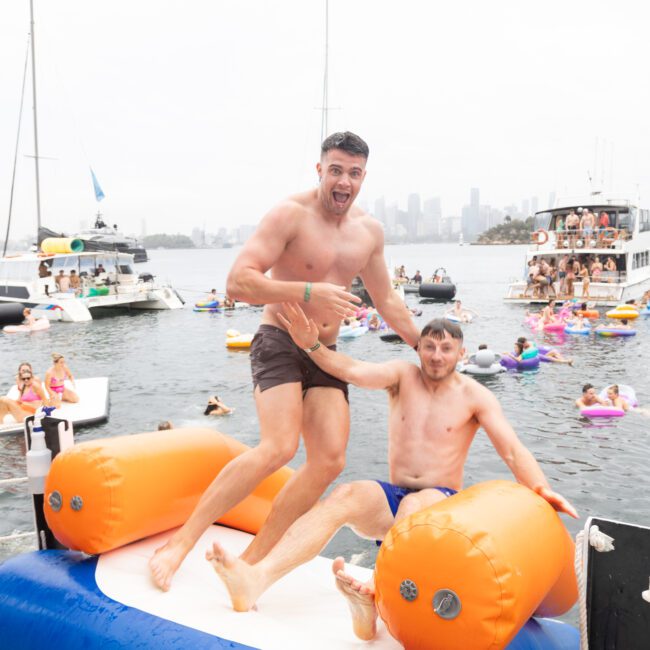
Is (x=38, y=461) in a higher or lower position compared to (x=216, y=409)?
higher

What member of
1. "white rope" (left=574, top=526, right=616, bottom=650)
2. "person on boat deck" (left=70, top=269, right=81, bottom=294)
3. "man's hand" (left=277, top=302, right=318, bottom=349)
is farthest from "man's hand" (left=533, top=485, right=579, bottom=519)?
"person on boat deck" (left=70, top=269, right=81, bottom=294)

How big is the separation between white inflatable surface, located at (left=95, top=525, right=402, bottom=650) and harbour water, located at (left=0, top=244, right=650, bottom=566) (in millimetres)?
4053

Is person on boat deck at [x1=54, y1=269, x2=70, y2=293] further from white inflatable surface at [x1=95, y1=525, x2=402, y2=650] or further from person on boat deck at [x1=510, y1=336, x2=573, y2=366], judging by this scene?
white inflatable surface at [x1=95, y1=525, x2=402, y2=650]

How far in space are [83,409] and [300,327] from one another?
10.4m

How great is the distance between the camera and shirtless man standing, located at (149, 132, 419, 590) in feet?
11.0

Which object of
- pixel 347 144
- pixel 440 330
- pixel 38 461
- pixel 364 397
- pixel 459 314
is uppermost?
pixel 347 144

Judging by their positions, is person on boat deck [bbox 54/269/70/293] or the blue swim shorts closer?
the blue swim shorts

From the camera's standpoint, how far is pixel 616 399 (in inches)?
534

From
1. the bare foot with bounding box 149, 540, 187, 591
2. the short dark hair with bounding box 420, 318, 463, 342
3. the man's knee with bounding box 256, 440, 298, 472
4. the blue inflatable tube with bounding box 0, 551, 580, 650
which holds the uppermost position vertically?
Answer: the short dark hair with bounding box 420, 318, 463, 342

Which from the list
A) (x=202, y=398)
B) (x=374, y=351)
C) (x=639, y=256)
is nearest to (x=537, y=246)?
(x=639, y=256)

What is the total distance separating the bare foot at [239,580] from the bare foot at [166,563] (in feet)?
1.33

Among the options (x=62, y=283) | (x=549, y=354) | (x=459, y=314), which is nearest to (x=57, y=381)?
(x=549, y=354)

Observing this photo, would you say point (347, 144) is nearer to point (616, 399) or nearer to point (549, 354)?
point (616, 399)

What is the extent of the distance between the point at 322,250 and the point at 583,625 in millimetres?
2069
